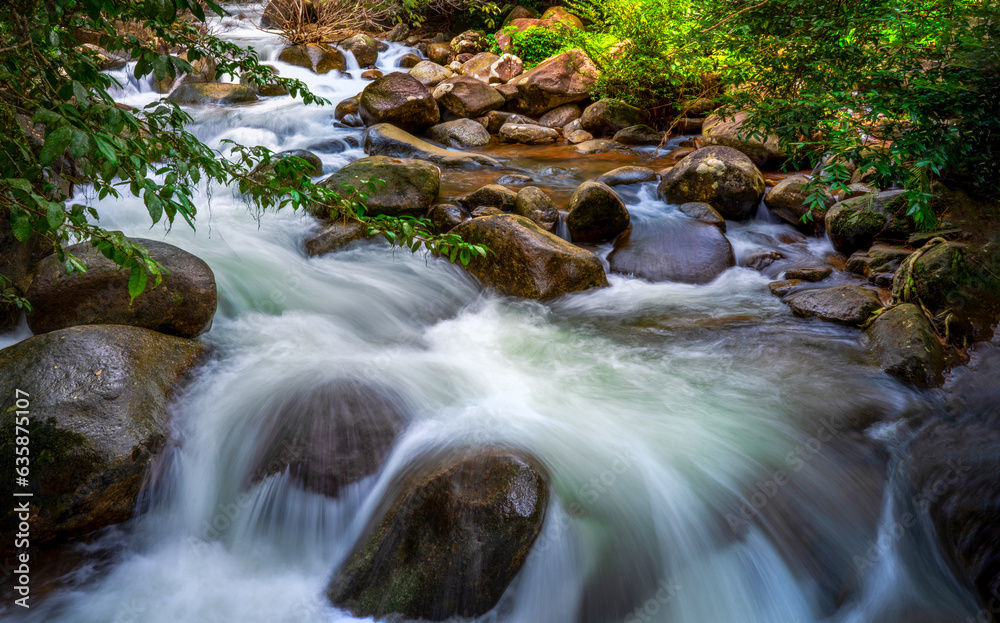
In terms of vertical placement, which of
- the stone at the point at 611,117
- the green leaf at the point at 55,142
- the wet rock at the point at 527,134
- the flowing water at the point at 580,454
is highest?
the green leaf at the point at 55,142

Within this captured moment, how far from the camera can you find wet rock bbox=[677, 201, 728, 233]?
627 centimetres

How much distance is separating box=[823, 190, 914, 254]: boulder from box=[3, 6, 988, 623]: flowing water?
1.37m

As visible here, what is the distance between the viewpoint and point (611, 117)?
10570 mm

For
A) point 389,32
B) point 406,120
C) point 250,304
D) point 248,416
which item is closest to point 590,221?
point 250,304

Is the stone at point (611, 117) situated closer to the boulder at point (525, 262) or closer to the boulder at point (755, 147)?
the boulder at point (755, 147)

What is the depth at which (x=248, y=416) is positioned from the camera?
322cm

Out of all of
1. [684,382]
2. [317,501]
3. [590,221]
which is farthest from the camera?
[590,221]

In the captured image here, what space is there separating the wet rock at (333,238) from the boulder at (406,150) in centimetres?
327

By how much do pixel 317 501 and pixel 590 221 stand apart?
409cm

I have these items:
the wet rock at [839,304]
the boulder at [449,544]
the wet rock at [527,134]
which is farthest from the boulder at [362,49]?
the boulder at [449,544]

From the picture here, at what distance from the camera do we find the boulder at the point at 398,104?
991 cm

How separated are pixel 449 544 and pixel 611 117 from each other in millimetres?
9717

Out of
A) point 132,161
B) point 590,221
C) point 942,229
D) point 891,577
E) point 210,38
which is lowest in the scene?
point 891,577

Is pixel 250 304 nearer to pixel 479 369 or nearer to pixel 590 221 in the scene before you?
pixel 479 369
